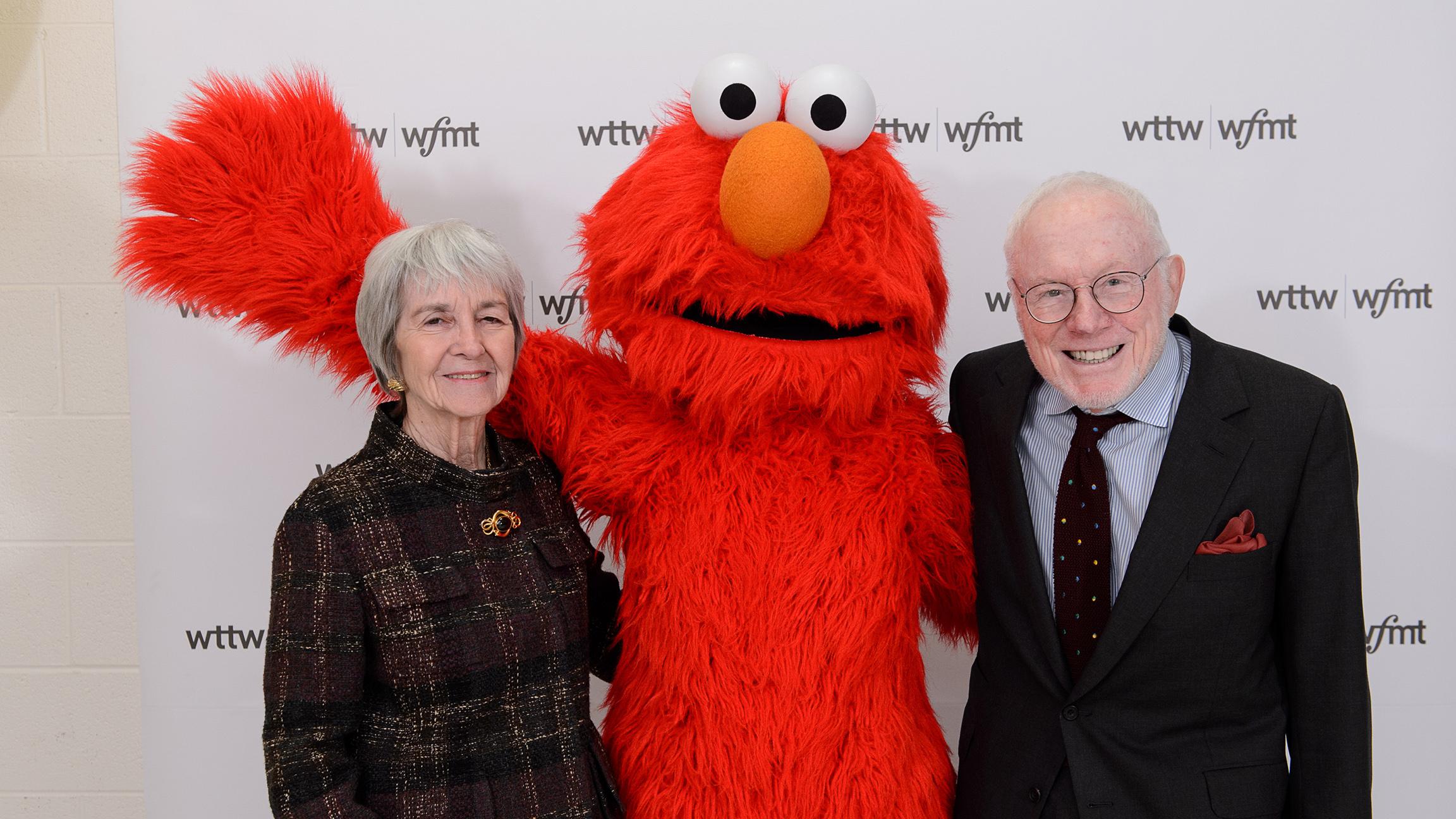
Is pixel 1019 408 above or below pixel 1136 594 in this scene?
above

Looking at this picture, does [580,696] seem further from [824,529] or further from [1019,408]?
[1019,408]

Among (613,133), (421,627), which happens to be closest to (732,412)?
(421,627)

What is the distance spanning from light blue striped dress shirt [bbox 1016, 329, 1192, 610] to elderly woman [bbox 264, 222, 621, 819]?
0.67 m

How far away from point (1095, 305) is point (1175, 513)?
290 mm

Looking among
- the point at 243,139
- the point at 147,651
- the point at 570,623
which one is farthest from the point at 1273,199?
the point at 147,651

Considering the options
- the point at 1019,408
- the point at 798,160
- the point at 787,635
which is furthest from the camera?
the point at 1019,408

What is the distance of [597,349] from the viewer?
5.09 feet

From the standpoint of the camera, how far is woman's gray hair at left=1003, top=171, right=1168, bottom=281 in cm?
135

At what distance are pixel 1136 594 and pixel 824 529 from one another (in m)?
0.41

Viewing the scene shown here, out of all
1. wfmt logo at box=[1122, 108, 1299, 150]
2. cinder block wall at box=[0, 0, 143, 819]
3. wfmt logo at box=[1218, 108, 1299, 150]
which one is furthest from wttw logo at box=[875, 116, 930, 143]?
cinder block wall at box=[0, 0, 143, 819]

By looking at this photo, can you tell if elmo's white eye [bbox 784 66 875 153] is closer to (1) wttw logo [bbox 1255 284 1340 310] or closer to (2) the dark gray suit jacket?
(2) the dark gray suit jacket

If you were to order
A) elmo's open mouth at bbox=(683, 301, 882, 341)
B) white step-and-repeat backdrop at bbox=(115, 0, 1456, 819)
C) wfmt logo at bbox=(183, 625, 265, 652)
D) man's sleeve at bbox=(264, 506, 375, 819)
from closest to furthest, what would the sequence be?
man's sleeve at bbox=(264, 506, 375, 819), elmo's open mouth at bbox=(683, 301, 882, 341), white step-and-repeat backdrop at bbox=(115, 0, 1456, 819), wfmt logo at bbox=(183, 625, 265, 652)

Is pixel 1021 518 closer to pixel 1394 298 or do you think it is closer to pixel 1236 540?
pixel 1236 540

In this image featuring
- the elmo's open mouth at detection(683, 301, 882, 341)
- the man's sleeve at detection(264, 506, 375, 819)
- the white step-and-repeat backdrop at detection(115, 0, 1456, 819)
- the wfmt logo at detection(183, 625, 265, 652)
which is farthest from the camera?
the wfmt logo at detection(183, 625, 265, 652)
